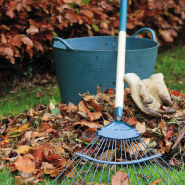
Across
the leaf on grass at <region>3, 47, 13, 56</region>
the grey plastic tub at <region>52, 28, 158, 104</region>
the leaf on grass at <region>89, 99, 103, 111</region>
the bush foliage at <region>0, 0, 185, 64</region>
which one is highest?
the bush foliage at <region>0, 0, 185, 64</region>

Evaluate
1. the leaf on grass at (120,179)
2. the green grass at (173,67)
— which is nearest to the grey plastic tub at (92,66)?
the green grass at (173,67)

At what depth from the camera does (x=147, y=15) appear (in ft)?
13.4

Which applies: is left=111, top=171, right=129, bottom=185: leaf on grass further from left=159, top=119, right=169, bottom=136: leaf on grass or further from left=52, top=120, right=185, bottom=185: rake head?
left=159, top=119, right=169, bottom=136: leaf on grass

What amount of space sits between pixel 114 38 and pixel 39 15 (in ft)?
3.06

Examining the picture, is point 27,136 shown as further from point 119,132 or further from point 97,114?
point 119,132

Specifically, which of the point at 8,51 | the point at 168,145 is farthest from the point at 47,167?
the point at 8,51

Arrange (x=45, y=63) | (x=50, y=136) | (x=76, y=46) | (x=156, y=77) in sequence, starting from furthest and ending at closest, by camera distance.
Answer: (x=45, y=63), (x=76, y=46), (x=156, y=77), (x=50, y=136)

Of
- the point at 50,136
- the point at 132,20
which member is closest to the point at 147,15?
the point at 132,20

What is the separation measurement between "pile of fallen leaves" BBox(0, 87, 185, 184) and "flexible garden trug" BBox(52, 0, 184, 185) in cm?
8

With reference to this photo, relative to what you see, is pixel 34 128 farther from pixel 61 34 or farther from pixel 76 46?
pixel 61 34

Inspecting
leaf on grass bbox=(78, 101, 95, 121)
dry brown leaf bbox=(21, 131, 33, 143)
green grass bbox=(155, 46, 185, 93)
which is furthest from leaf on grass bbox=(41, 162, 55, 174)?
green grass bbox=(155, 46, 185, 93)

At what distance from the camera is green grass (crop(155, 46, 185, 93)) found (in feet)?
11.2

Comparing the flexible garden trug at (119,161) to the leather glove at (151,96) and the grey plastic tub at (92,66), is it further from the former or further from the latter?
the grey plastic tub at (92,66)

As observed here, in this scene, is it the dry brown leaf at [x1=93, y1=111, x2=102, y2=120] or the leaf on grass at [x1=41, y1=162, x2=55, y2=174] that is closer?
the leaf on grass at [x1=41, y1=162, x2=55, y2=174]
